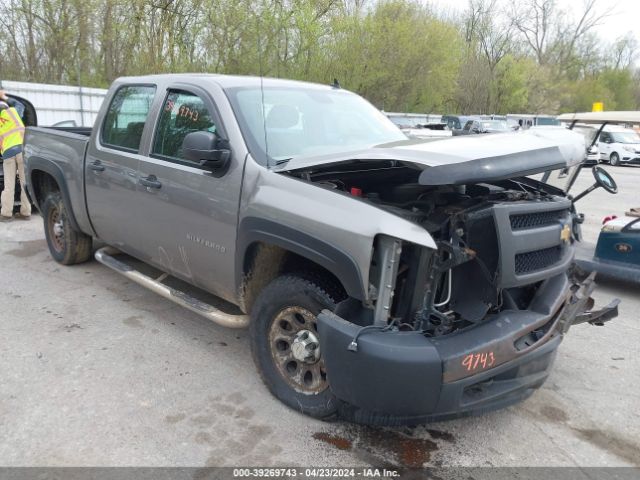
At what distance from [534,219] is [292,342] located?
1546mm

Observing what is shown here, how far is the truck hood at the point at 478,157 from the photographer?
8.32ft

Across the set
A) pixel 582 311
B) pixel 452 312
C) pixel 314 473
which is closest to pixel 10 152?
pixel 314 473

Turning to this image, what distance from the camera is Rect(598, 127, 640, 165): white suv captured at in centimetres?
2461

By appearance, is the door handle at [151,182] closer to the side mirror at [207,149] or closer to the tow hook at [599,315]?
the side mirror at [207,149]

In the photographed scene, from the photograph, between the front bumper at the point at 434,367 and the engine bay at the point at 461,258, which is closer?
the front bumper at the point at 434,367

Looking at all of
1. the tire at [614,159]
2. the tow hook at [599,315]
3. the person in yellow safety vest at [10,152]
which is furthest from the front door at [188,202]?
the tire at [614,159]

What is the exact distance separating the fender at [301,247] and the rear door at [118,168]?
4.65 feet

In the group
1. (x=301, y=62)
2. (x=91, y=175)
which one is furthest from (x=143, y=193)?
(x=301, y=62)

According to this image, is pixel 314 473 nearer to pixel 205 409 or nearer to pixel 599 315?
pixel 205 409

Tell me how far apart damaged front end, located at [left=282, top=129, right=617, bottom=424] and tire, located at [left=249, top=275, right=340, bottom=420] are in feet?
0.71

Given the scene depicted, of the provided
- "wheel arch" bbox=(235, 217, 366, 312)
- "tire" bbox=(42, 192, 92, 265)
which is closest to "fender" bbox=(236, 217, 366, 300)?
"wheel arch" bbox=(235, 217, 366, 312)

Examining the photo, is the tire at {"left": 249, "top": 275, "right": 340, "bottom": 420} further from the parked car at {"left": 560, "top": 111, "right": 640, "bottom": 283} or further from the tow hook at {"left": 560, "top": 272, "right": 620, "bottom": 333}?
the parked car at {"left": 560, "top": 111, "right": 640, "bottom": 283}

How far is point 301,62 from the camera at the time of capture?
2173cm

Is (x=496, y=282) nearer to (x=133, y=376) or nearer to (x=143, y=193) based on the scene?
(x=133, y=376)
